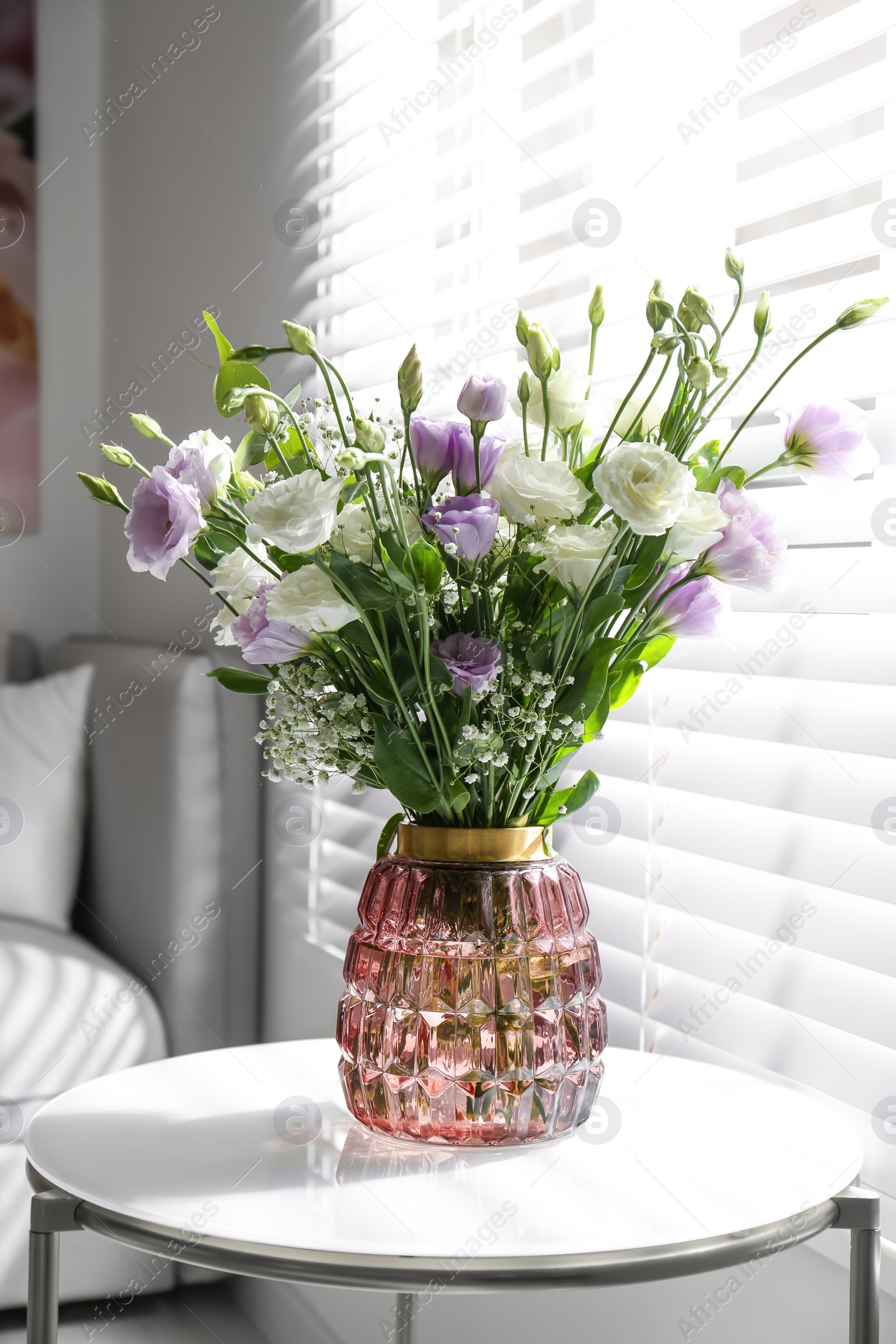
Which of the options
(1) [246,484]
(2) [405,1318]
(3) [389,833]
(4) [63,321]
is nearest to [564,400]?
(1) [246,484]

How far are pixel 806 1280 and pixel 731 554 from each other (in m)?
0.60

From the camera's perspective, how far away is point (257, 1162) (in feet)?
2.60

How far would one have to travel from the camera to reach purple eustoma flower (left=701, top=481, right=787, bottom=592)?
2.48 ft

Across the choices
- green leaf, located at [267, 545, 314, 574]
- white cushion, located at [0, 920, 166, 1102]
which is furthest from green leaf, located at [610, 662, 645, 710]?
white cushion, located at [0, 920, 166, 1102]

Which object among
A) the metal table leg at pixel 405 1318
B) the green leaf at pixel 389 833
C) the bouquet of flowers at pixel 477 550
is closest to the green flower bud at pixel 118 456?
the bouquet of flowers at pixel 477 550

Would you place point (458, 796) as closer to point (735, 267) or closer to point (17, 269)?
point (735, 267)

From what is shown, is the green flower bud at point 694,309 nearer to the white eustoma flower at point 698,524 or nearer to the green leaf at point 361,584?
the white eustoma flower at point 698,524

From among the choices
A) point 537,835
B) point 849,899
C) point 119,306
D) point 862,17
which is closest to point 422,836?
point 537,835

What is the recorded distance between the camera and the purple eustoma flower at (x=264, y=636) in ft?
2.56

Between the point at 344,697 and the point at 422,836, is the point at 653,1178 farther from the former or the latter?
the point at 344,697

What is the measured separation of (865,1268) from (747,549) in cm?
45

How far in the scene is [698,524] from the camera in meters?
0.72

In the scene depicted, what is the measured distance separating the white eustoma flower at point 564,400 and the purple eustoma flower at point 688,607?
117 mm

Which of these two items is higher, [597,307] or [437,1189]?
[597,307]
